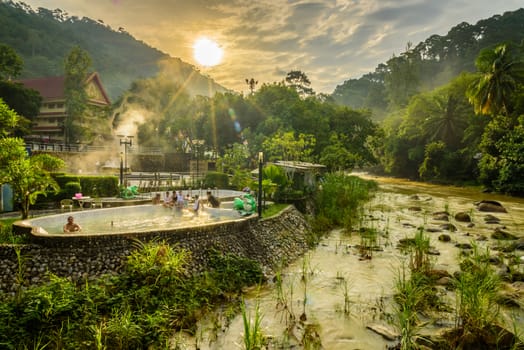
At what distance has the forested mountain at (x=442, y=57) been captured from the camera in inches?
2522

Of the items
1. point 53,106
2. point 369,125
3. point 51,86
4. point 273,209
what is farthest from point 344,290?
point 51,86

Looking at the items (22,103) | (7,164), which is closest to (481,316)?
(7,164)

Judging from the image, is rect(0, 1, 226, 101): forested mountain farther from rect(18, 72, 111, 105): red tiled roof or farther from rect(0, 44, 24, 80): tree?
rect(0, 44, 24, 80): tree

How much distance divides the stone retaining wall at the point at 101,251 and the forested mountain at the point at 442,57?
197 feet

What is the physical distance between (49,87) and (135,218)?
37.5 m

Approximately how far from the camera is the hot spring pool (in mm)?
11125

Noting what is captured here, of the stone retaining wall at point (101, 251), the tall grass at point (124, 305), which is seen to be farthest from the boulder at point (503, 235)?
the tall grass at point (124, 305)

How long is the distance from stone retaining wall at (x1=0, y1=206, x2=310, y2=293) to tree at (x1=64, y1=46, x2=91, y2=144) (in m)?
33.9

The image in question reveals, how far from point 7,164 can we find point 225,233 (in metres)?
6.58

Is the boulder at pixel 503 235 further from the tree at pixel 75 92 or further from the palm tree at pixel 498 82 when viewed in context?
the tree at pixel 75 92

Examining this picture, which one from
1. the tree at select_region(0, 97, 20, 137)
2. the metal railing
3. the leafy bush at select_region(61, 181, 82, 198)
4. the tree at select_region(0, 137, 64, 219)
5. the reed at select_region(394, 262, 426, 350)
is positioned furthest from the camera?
the metal railing

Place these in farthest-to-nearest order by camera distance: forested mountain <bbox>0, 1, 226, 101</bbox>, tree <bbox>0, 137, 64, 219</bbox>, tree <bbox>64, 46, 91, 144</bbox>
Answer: forested mountain <bbox>0, 1, 226, 101</bbox> → tree <bbox>64, 46, 91, 144</bbox> → tree <bbox>0, 137, 64, 219</bbox>

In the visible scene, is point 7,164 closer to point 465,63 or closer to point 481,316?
point 481,316

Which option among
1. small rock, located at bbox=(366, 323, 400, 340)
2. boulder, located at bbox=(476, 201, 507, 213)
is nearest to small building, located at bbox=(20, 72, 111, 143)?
boulder, located at bbox=(476, 201, 507, 213)
